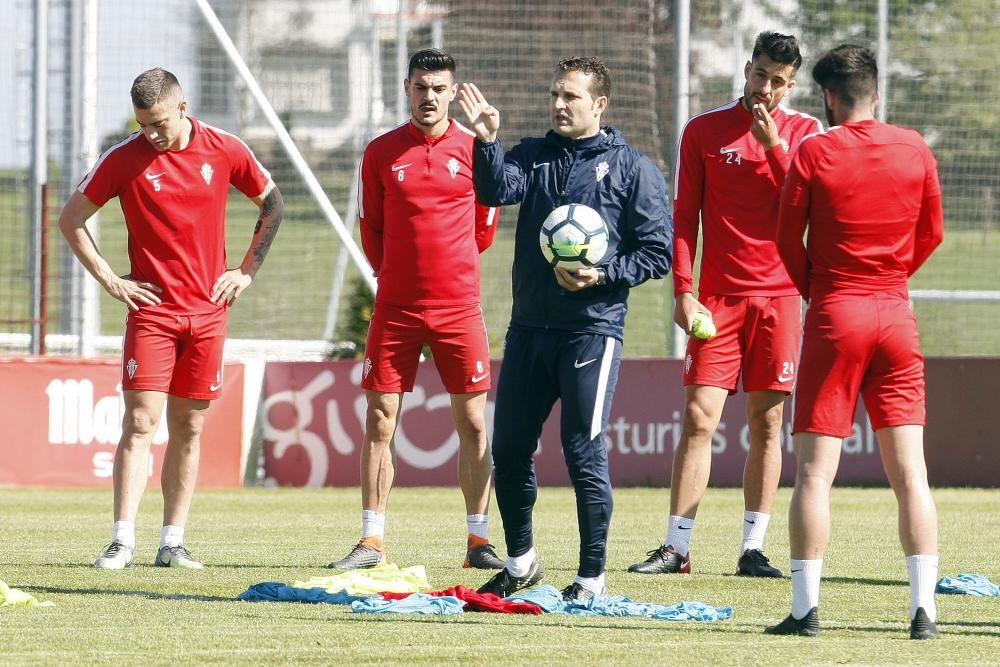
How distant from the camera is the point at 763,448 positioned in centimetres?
889

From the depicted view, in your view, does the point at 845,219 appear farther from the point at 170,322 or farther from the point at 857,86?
the point at 170,322

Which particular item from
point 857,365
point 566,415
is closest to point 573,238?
point 566,415

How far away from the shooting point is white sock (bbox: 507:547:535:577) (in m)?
7.26

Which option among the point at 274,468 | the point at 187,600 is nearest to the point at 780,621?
the point at 187,600

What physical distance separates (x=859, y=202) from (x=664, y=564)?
108 inches

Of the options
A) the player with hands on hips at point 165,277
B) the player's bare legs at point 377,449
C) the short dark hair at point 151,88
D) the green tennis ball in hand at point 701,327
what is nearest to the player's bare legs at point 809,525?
the green tennis ball in hand at point 701,327

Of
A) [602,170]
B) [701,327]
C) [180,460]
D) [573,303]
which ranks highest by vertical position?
[602,170]

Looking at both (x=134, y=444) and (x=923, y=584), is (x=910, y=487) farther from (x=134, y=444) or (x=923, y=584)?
(x=134, y=444)

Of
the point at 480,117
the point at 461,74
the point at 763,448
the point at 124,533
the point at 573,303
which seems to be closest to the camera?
the point at 480,117

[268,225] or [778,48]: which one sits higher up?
[778,48]

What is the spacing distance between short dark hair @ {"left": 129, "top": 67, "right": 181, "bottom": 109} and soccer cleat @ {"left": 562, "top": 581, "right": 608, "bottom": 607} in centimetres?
337

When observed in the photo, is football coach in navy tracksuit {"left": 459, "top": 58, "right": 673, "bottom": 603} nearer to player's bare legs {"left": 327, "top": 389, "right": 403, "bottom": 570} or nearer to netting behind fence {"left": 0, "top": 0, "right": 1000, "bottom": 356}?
player's bare legs {"left": 327, "top": 389, "right": 403, "bottom": 570}

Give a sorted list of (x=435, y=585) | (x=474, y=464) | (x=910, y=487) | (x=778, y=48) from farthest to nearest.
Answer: (x=474, y=464) → (x=778, y=48) → (x=435, y=585) → (x=910, y=487)

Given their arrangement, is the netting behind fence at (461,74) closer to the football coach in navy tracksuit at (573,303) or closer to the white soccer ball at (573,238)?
the football coach in navy tracksuit at (573,303)
